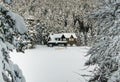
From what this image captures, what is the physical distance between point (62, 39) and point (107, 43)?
90896mm

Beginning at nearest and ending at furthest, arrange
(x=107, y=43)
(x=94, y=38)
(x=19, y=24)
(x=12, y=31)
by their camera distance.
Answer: (x=19, y=24)
(x=12, y=31)
(x=107, y=43)
(x=94, y=38)

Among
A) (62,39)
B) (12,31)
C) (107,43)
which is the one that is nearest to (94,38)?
(107,43)

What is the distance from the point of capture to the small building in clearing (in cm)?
9619

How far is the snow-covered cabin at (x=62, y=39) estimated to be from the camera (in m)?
96.2

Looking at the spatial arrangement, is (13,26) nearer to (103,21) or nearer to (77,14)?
(103,21)

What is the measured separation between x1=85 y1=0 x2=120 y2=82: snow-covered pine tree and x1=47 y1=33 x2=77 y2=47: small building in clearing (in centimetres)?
8626

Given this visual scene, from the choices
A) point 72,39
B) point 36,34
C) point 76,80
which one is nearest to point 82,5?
point 72,39

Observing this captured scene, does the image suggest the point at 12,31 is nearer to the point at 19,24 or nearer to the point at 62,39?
the point at 19,24

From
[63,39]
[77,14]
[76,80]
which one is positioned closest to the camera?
[76,80]

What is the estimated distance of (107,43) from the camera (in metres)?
7.92

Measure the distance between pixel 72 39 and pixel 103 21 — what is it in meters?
91.5

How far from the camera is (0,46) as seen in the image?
13.0 feet

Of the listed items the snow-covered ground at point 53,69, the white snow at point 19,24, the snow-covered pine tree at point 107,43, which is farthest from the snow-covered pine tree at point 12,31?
the snow-covered ground at point 53,69

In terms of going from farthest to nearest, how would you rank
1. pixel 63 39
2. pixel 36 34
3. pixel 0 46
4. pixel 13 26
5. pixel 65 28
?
pixel 65 28, pixel 63 39, pixel 36 34, pixel 13 26, pixel 0 46
